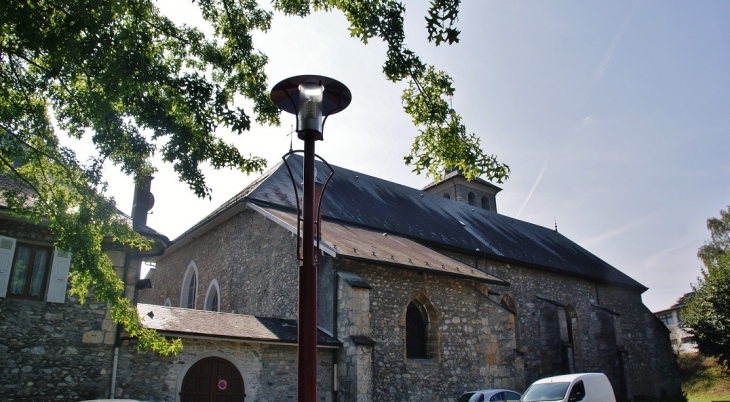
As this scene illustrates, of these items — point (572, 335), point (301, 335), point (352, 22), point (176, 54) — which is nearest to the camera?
point (301, 335)

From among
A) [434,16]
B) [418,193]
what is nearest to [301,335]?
[434,16]

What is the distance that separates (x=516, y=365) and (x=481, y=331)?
56.9 inches

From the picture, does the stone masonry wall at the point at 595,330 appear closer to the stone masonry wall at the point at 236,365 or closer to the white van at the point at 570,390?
the white van at the point at 570,390

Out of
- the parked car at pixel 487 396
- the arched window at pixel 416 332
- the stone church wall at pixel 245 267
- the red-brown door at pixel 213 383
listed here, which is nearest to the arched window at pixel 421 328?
the arched window at pixel 416 332

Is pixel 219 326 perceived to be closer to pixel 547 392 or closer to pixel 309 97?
pixel 547 392

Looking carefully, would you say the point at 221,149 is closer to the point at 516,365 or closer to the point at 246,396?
the point at 246,396

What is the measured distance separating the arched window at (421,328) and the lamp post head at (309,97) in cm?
1009

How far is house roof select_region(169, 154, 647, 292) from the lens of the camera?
714 inches

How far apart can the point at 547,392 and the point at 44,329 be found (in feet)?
31.4

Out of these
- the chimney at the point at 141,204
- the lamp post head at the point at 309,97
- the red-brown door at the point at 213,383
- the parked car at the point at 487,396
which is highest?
the chimney at the point at 141,204

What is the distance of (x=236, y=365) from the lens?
11.3 meters

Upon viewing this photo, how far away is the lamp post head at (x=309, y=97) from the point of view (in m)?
4.57

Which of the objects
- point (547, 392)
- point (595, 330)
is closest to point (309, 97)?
point (547, 392)

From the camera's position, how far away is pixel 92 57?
608 centimetres
